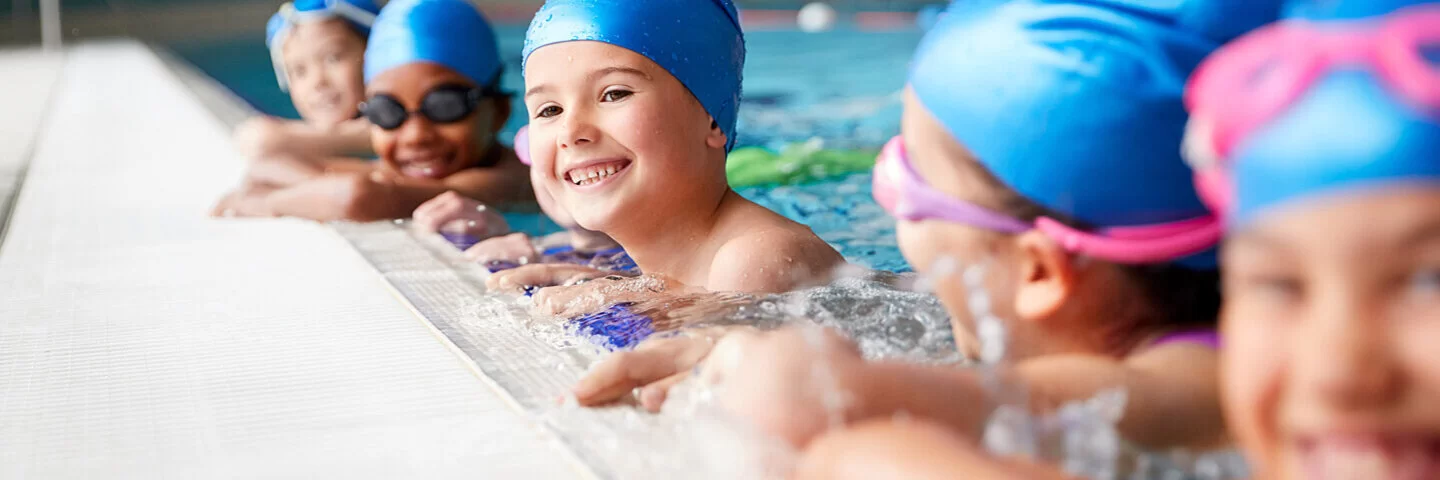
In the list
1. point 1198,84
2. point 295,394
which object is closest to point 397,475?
point 295,394

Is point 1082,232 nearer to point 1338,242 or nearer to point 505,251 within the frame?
point 1338,242

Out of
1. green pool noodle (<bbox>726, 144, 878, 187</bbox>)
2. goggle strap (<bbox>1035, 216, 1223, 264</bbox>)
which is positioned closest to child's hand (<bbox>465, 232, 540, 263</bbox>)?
green pool noodle (<bbox>726, 144, 878, 187</bbox>)

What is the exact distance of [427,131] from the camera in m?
4.43

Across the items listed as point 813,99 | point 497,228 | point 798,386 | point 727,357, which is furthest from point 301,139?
point 813,99

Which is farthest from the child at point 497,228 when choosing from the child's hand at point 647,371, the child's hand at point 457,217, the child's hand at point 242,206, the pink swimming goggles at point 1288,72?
the pink swimming goggles at point 1288,72

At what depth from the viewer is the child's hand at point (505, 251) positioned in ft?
11.3

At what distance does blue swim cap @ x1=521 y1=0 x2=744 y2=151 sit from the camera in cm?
279

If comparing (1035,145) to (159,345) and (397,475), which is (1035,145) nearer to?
(397,475)

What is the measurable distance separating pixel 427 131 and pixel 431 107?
0.10 metres

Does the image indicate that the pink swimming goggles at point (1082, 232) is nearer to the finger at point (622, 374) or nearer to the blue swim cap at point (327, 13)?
the finger at point (622, 374)

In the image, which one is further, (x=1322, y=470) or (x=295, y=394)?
(x=295, y=394)

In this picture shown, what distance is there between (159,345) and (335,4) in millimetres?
2795

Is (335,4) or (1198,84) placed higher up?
(1198,84)

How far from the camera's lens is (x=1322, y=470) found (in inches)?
46.8
